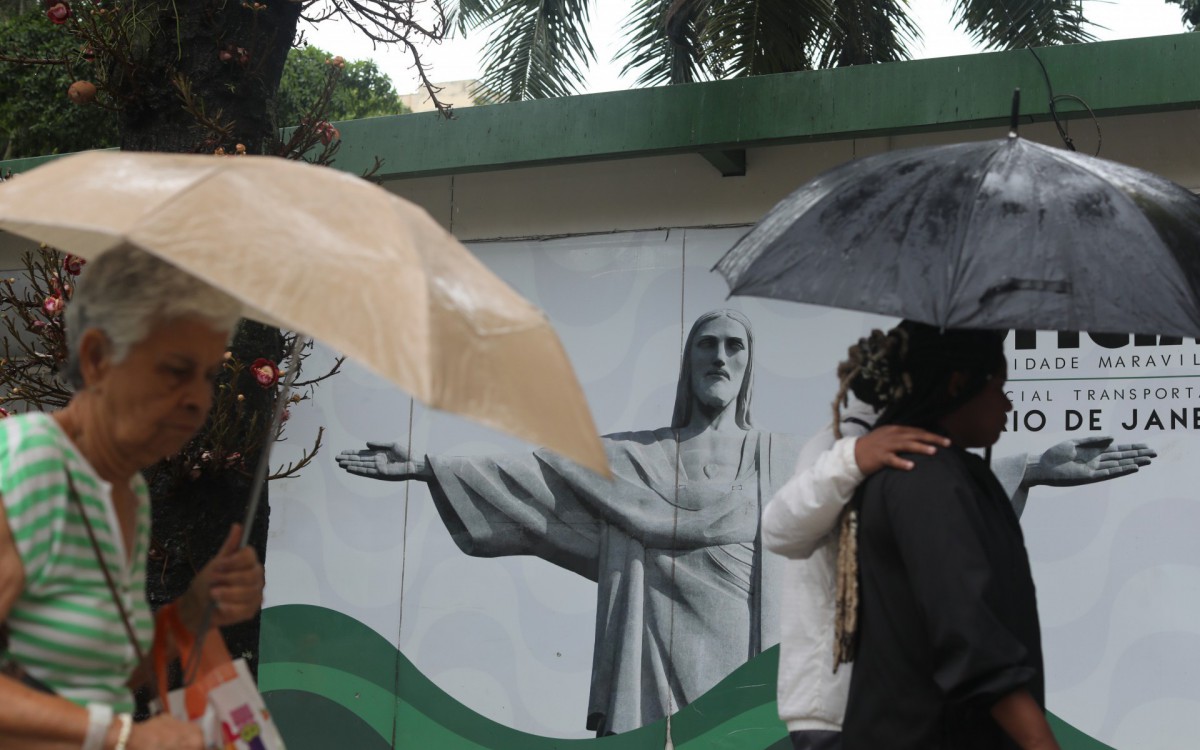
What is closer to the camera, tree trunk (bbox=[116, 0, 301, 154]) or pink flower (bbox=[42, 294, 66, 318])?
tree trunk (bbox=[116, 0, 301, 154])

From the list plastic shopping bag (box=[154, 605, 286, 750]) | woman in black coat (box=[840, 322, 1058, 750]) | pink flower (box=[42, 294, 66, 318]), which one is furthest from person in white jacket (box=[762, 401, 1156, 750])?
pink flower (box=[42, 294, 66, 318])

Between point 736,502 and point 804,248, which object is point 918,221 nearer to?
point 804,248

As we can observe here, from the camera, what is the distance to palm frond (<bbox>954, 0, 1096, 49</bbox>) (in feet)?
41.9

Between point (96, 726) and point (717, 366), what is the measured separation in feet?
15.0

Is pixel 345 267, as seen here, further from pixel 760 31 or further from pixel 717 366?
pixel 760 31

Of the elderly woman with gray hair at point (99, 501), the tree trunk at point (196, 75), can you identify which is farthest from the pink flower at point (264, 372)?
the elderly woman with gray hair at point (99, 501)

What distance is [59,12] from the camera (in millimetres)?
4363

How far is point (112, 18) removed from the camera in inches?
165

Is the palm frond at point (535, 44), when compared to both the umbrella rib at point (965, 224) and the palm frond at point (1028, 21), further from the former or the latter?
the umbrella rib at point (965, 224)

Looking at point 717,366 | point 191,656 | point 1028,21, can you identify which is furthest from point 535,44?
point 191,656

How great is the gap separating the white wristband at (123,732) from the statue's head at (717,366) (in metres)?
4.46

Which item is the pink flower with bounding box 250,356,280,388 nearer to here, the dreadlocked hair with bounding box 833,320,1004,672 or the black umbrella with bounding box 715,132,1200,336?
the black umbrella with bounding box 715,132,1200,336

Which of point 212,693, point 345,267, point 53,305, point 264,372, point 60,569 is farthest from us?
point 53,305

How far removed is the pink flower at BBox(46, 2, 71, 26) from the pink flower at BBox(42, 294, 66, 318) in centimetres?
89
